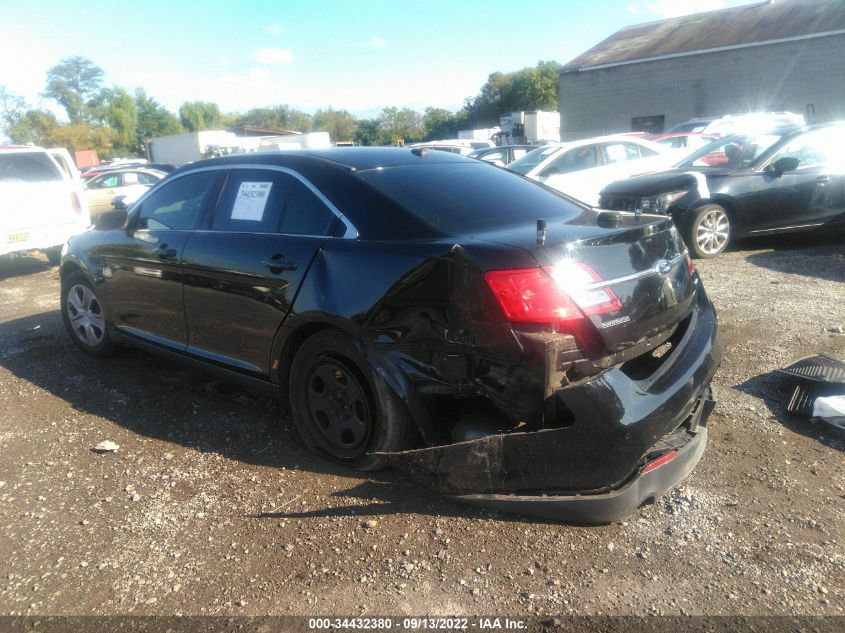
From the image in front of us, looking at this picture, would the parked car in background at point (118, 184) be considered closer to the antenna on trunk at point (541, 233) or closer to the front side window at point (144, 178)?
the front side window at point (144, 178)

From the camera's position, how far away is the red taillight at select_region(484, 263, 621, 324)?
2.67m

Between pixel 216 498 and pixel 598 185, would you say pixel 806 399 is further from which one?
pixel 598 185

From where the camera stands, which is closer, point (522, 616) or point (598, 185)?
point (522, 616)

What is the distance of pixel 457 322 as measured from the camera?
285 centimetres

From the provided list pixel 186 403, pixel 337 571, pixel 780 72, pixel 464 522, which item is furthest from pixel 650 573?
pixel 780 72

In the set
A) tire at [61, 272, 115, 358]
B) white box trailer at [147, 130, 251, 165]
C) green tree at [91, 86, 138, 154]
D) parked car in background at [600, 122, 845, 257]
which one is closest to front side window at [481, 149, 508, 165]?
parked car in background at [600, 122, 845, 257]

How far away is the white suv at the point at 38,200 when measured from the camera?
9.35 metres

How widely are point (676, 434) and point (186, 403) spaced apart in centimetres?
315

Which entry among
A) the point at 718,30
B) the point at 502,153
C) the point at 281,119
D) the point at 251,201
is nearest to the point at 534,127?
the point at 718,30

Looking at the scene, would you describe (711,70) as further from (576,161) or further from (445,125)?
(445,125)

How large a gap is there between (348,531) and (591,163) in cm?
889

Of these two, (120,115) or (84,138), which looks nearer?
(84,138)

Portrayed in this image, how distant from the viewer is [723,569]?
2613 millimetres

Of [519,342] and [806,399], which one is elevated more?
[519,342]
